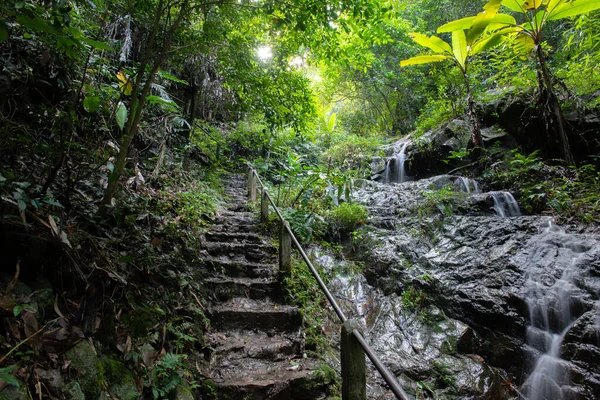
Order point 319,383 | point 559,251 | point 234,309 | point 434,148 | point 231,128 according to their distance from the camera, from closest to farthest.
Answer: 1. point 319,383
2. point 234,309
3. point 559,251
4. point 434,148
5. point 231,128

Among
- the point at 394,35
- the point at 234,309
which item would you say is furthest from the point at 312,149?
the point at 234,309

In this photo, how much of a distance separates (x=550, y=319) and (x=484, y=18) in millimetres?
5881

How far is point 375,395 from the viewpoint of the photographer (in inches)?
135

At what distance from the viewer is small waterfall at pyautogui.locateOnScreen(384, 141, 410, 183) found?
33.3ft

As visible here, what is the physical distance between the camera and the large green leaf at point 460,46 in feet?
24.1

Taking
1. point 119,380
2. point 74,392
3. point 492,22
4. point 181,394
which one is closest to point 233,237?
point 181,394

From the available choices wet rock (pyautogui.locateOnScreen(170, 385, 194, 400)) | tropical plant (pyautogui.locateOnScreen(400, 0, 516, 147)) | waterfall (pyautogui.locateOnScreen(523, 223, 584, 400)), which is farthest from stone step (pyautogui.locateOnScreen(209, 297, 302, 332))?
tropical plant (pyautogui.locateOnScreen(400, 0, 516, 147))

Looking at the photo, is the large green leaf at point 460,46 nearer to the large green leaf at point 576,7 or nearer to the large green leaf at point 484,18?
the large green leaf at point 484,18

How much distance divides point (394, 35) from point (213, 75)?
359 inches

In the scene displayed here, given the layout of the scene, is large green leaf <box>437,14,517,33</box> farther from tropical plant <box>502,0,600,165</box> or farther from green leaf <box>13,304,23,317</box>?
green leaf <box>13,304,23,317</box>

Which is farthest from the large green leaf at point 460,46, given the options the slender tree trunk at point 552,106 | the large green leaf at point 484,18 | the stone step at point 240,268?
the stone step at point 240,268

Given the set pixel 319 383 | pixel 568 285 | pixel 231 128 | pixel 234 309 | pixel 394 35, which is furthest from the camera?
pixel 394 35

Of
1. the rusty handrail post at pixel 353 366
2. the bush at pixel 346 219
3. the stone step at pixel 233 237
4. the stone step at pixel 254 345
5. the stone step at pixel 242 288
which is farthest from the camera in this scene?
the bush at pixel 346 219

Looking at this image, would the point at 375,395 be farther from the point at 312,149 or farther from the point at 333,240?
the point at 312,149
